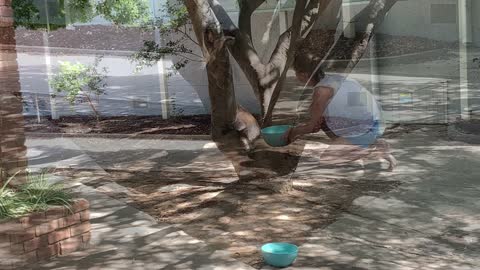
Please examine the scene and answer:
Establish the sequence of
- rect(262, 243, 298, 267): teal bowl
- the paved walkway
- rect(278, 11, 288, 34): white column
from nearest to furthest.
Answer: rect(262, 243, 298, 267): teal bowl
the paved walkway
rect(278, 11, 288, 34): white column

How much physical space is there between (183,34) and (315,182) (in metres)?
4.32

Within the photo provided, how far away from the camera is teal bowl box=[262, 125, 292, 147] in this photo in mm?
5402

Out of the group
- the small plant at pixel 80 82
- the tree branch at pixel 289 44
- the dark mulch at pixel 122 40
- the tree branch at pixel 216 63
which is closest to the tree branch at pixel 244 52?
the tree branch at pixel 289 44

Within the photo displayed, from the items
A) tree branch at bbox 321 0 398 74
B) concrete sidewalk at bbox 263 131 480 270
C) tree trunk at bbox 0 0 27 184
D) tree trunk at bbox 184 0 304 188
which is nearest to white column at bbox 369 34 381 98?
tree branch at bbox 321 0 398 74

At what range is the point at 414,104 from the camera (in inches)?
384

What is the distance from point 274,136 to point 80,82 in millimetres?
5140

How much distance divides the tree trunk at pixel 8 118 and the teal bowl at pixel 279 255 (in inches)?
81.8

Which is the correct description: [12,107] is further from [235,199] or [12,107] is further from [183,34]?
[183,34]

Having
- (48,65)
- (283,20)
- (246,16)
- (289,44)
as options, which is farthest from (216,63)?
(48,65)

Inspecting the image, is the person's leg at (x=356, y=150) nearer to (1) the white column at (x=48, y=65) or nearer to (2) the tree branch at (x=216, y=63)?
(2) the tree branch at (x=216, y=63)

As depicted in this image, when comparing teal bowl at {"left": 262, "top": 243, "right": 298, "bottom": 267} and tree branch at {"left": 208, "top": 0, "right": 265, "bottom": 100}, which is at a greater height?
tree branch at {"left": 208, "top": 0, "right": 265, "bottom": 100}

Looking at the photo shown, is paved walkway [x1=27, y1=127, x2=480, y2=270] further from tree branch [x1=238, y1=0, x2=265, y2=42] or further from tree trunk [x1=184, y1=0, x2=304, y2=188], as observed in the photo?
tree branch [x1=238, y1=0, x2=265, y2=42]

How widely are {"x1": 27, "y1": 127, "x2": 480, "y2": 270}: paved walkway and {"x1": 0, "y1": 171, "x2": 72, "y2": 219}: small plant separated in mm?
402

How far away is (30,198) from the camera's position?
4270mm
